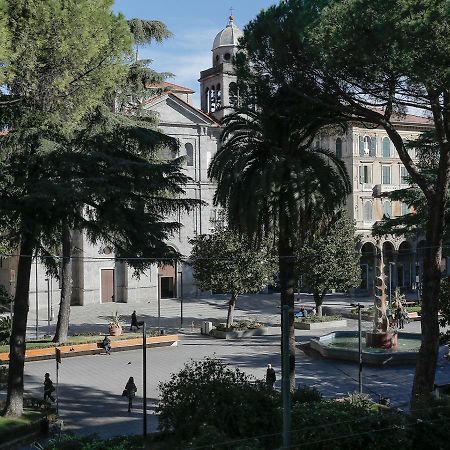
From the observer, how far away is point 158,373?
979 inches

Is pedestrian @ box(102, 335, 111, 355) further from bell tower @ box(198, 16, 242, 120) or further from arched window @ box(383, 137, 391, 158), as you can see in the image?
arched window @ box(383, 137, 391, 158)

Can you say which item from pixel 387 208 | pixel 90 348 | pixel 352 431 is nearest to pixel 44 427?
pixel 352 431

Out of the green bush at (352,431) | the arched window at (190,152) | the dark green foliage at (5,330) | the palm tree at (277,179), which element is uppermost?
the arched window at (190,152)

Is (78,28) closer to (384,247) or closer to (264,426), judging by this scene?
(264,426)

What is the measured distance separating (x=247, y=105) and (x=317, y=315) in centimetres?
2172

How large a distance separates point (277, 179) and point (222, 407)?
6.53 metres

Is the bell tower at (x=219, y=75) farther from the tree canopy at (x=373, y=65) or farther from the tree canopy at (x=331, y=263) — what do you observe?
the tree canopy at (x=373, y=65)

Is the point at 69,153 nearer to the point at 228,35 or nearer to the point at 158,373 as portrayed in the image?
the point at 158,373

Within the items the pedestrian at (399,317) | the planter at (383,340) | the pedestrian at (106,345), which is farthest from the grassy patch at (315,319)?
the pedestrian at (106,345)

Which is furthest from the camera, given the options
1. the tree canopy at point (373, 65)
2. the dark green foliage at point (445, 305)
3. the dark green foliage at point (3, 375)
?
the dark green foliage at point (3, 375)

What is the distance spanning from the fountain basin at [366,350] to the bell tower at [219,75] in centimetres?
2397

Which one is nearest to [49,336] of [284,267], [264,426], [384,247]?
[284,267]

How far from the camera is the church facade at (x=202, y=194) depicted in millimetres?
44438

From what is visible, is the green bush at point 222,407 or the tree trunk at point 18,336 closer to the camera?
the green bush at point 222,407
